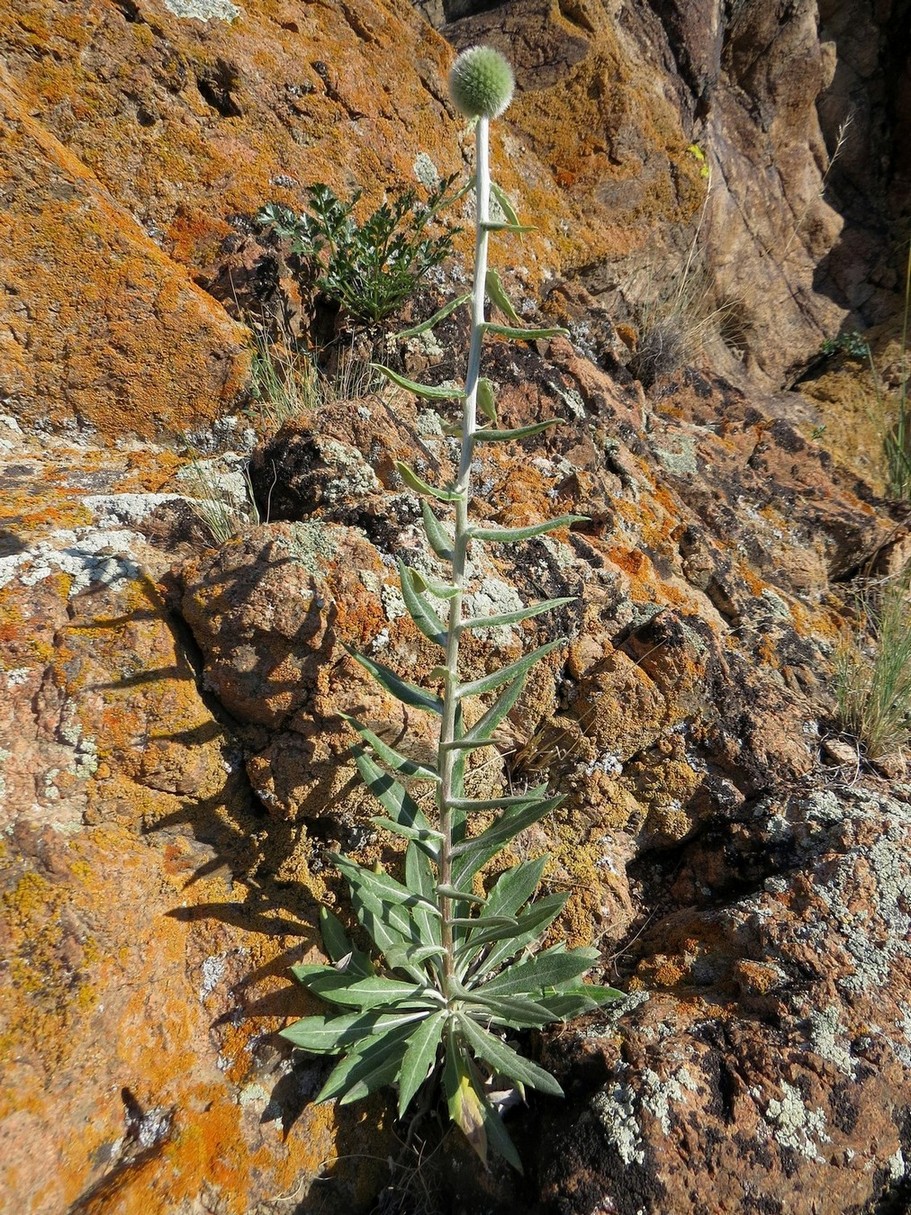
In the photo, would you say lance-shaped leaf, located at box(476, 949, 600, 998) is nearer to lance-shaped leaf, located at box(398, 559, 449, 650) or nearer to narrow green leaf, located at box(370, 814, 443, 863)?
narrow green leaf, located at box(370, 814, 443, 863)

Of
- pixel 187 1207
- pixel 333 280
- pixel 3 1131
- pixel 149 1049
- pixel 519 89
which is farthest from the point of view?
pixel 519 89

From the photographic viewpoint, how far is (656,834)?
2.57m

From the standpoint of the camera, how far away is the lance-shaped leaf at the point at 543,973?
2.01 metres

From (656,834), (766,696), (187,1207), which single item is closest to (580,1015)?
(656,834)

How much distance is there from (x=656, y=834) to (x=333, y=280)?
2.94 metres

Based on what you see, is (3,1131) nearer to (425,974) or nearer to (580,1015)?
(425,974)

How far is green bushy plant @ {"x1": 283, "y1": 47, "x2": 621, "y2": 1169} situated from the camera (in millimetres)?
1686

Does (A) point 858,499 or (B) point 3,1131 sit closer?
(B) point 3,1131

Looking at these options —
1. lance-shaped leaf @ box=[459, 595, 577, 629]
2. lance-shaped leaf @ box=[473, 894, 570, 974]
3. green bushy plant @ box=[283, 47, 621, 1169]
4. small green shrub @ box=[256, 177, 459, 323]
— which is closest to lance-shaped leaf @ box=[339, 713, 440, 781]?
green bushy plant @ box=[283, 47, 621, 1169]

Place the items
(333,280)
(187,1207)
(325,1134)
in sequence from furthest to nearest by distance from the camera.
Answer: (333,280), (325,1134), (187,1207)

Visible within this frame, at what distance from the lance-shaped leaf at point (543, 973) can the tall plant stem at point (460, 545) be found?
0.55 ft

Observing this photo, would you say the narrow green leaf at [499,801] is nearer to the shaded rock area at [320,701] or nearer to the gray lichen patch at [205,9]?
the shaded rock area at [320,701]

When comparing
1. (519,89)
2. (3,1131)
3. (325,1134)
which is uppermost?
(519,89)

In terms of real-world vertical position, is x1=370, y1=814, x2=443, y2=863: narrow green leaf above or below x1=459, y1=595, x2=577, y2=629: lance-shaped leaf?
below
